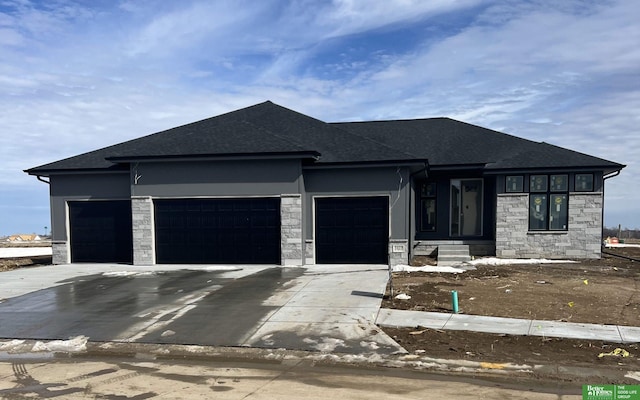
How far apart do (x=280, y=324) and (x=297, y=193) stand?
7971 millimetres

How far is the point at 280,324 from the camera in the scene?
8.65 metres

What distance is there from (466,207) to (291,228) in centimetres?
901

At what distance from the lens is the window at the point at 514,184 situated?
1850cm

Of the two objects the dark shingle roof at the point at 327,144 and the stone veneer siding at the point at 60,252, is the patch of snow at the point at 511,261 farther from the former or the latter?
the stone veneer siding at the point at 60,252

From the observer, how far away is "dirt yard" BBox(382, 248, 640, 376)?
689cm

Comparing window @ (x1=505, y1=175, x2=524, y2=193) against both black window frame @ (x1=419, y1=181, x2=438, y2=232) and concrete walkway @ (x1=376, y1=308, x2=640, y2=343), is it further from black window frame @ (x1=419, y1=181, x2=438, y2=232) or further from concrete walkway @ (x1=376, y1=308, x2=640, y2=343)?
concrete walkway @ (x1=376, y1=308, x2=640, y2=343)

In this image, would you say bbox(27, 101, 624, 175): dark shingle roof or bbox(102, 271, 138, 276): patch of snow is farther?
bbox(27, 101, 624, 175): dark shingle roof

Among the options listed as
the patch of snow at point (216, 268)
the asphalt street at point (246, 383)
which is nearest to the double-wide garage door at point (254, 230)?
the patch of snow at point (216, 268)

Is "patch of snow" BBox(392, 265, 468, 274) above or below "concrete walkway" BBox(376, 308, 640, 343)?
below

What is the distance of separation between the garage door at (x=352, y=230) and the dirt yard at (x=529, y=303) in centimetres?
225

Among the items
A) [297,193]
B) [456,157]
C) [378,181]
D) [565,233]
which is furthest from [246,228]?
[565,233]

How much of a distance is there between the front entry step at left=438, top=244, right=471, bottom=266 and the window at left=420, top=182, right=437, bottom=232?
1.45 metres

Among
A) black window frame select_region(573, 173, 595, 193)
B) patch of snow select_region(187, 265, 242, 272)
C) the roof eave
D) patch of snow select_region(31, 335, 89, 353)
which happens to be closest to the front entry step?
black window frame select_region(573, 173, 595, 193)

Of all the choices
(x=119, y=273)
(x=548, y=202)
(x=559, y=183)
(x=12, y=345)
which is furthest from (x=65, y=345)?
(x=559, y=183)
